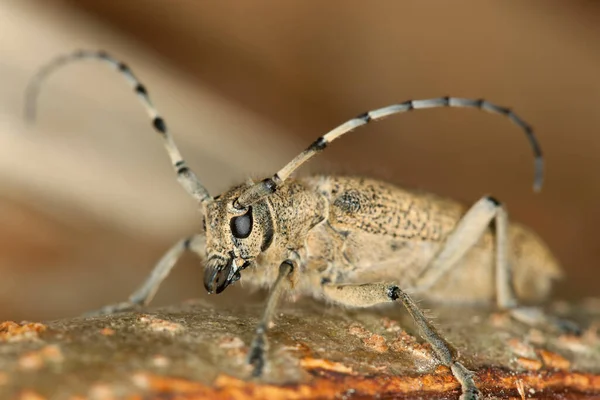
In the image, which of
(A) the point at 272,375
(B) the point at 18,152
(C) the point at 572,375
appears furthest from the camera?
(B) the point at 18,152

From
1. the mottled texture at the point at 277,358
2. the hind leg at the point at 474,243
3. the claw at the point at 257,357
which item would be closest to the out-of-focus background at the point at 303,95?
the hind leg at the point at 474,243

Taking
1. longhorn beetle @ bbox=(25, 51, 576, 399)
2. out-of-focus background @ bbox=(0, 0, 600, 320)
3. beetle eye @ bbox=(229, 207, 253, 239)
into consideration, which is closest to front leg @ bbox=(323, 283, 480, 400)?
longhorn beetle @ bbox=(25, 51, 576, 399)

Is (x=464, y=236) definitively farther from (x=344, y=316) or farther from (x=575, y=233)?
(x=575, y=233)

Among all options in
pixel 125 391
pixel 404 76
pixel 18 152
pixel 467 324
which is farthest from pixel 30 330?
pixel 404 76

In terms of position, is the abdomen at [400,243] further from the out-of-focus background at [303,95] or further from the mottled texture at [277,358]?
the out-of-focus background at [303,95]

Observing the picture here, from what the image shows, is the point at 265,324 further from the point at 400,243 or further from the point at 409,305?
the point at 400,243

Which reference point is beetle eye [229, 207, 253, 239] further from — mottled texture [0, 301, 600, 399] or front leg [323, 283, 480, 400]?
front leg [323, 283, 480, 400]

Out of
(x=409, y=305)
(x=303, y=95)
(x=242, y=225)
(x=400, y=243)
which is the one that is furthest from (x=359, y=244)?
(x=303, y=95)
